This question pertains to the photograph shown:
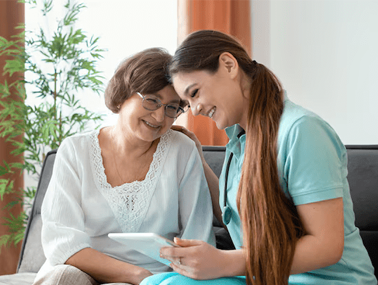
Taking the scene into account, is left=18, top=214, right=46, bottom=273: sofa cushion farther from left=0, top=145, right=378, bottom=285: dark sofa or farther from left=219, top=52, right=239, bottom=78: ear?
left=219, top=52, right=239, bottom=78: ear

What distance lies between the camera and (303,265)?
1096 mm

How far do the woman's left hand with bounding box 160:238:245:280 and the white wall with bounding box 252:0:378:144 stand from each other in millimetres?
1989

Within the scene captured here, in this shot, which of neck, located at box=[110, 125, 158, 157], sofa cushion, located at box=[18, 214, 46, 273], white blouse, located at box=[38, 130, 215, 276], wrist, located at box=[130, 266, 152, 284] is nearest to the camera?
wrist, located at box=[130, 266, 152, 284]

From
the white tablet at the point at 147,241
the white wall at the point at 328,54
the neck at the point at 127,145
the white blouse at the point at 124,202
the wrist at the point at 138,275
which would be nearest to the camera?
the white tablet at the point at 147,241

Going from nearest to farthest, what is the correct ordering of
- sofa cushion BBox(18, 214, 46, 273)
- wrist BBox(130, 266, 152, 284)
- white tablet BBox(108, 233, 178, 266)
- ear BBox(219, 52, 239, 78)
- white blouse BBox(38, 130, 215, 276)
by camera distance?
white tablet BBox(108, 233, 178, 266) → ear BBox(219, 52, 239, 78) → wrist BBox(130, 266, 152, 284) → white blouse BBox(38, 130, 215, 276) → sofa cushion BBox(18, 214, 46, 273)

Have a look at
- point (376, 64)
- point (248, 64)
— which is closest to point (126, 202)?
point (248, 64)

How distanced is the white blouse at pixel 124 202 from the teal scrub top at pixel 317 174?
538 mm

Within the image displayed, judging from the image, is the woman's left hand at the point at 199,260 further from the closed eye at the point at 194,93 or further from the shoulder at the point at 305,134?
the closed eye at the point at 194,93

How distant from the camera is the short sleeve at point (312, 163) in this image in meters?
1.07

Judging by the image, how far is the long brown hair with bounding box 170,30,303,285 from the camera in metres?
1.10

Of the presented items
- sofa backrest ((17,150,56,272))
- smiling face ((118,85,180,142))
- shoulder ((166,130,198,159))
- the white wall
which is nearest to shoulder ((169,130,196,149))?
shoulder ((166,130,198,159))

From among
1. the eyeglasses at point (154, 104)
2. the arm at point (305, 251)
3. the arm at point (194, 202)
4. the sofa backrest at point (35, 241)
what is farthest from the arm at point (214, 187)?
the sofa backrest at point (35, 241)

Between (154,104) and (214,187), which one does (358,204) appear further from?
(154,104)

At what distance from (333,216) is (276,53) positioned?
7.39ft
